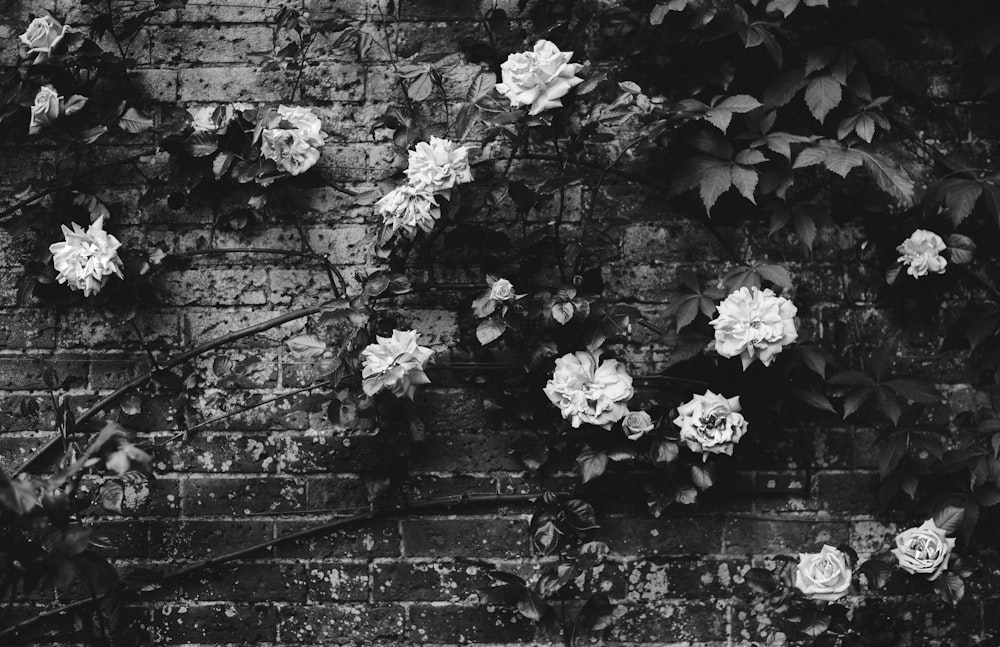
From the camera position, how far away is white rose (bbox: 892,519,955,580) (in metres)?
1.65

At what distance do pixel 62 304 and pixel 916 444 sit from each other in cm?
192

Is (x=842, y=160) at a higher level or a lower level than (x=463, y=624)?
higher

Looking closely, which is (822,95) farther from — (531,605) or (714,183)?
(531,605)

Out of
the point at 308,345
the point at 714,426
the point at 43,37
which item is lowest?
the point at 714,426

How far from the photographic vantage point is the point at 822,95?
1.70m

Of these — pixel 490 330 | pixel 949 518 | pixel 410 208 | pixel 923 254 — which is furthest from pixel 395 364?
pixel 949 518

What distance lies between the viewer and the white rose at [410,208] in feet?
5.29

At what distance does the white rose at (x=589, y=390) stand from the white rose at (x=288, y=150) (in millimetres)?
695

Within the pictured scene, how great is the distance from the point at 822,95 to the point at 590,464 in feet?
3.10

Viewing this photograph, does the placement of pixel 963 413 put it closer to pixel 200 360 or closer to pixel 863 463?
pixel 863 463

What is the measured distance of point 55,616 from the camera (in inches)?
68.4

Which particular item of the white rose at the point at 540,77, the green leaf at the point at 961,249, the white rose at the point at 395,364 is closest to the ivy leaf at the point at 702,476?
the white rose at the point at 395,364

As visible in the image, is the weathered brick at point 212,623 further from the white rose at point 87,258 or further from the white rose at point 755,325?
the white rose at point 755,325

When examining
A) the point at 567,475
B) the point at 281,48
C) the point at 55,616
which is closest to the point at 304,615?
the point at 55,616
